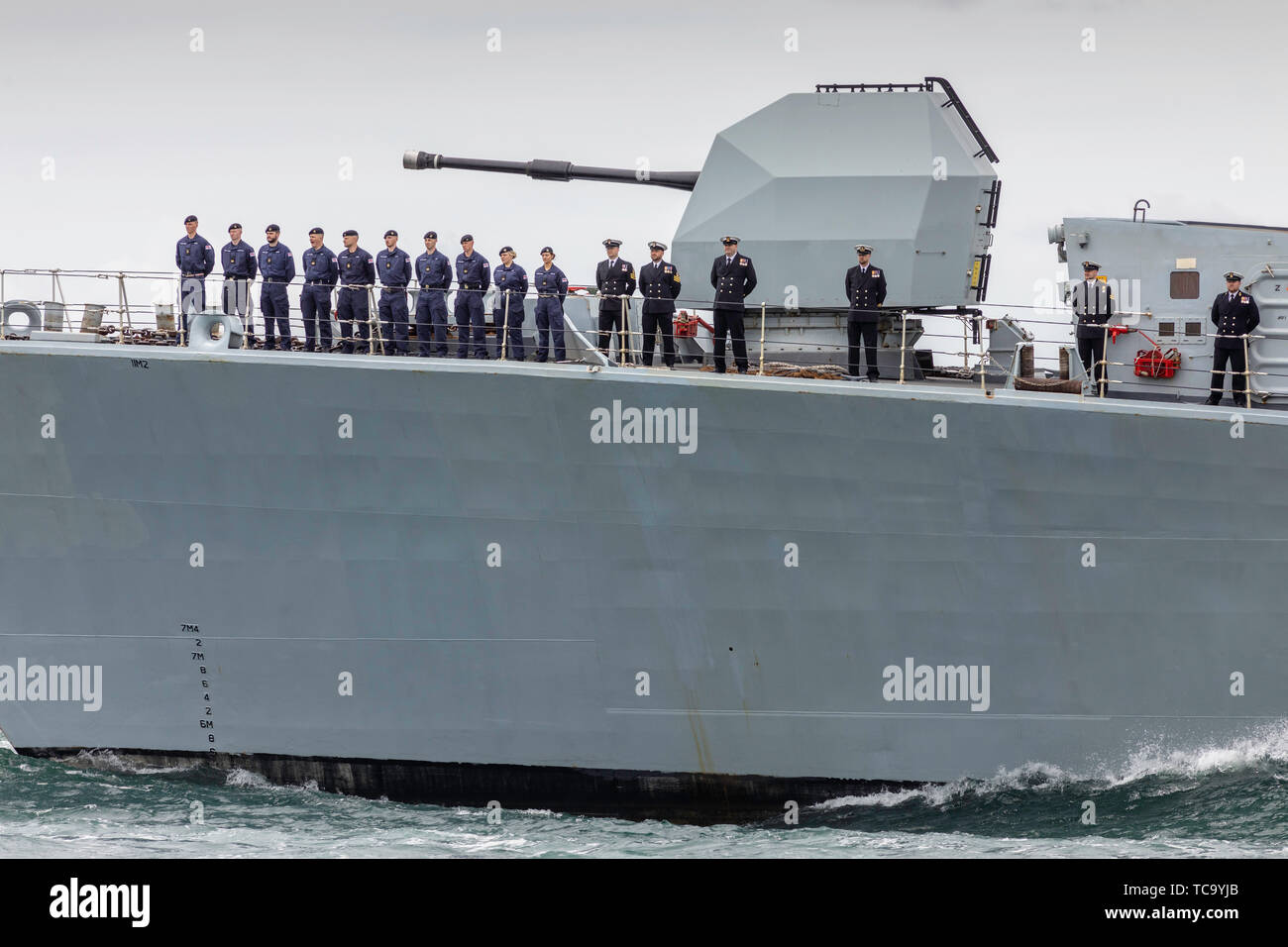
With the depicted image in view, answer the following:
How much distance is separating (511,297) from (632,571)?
128 inches

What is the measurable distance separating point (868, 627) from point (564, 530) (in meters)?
3.19

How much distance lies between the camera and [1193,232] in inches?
626

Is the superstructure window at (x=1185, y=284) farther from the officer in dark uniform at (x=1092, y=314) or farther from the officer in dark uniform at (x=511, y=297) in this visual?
the officer in dark uniform at (x=511, y=297)

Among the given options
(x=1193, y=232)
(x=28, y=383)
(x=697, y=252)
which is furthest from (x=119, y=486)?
(x=1193, y=232)

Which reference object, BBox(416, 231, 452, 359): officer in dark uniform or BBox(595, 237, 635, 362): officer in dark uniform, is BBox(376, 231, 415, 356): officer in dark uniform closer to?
BBox(416, 231, 452, 359): officer in dark uniform

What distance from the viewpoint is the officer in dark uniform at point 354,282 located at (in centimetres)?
1645

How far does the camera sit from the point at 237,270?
16828mm

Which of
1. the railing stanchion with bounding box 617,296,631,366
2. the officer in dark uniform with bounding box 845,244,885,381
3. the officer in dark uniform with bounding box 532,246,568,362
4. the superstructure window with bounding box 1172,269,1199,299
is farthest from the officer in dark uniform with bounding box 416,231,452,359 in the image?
the superstructure window with bounding box 1172,269,1199,299

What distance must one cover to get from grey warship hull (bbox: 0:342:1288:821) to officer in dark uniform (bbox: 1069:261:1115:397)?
4.20 feet

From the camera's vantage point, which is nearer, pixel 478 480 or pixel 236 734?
pixel 478 480

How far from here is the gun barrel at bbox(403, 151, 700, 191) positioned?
713 inches

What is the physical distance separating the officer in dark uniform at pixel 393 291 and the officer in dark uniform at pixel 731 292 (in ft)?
11.0

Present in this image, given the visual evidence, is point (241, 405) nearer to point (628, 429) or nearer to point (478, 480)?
point (478, 480)

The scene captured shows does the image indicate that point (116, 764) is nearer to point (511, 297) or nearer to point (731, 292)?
point (511, 297)
